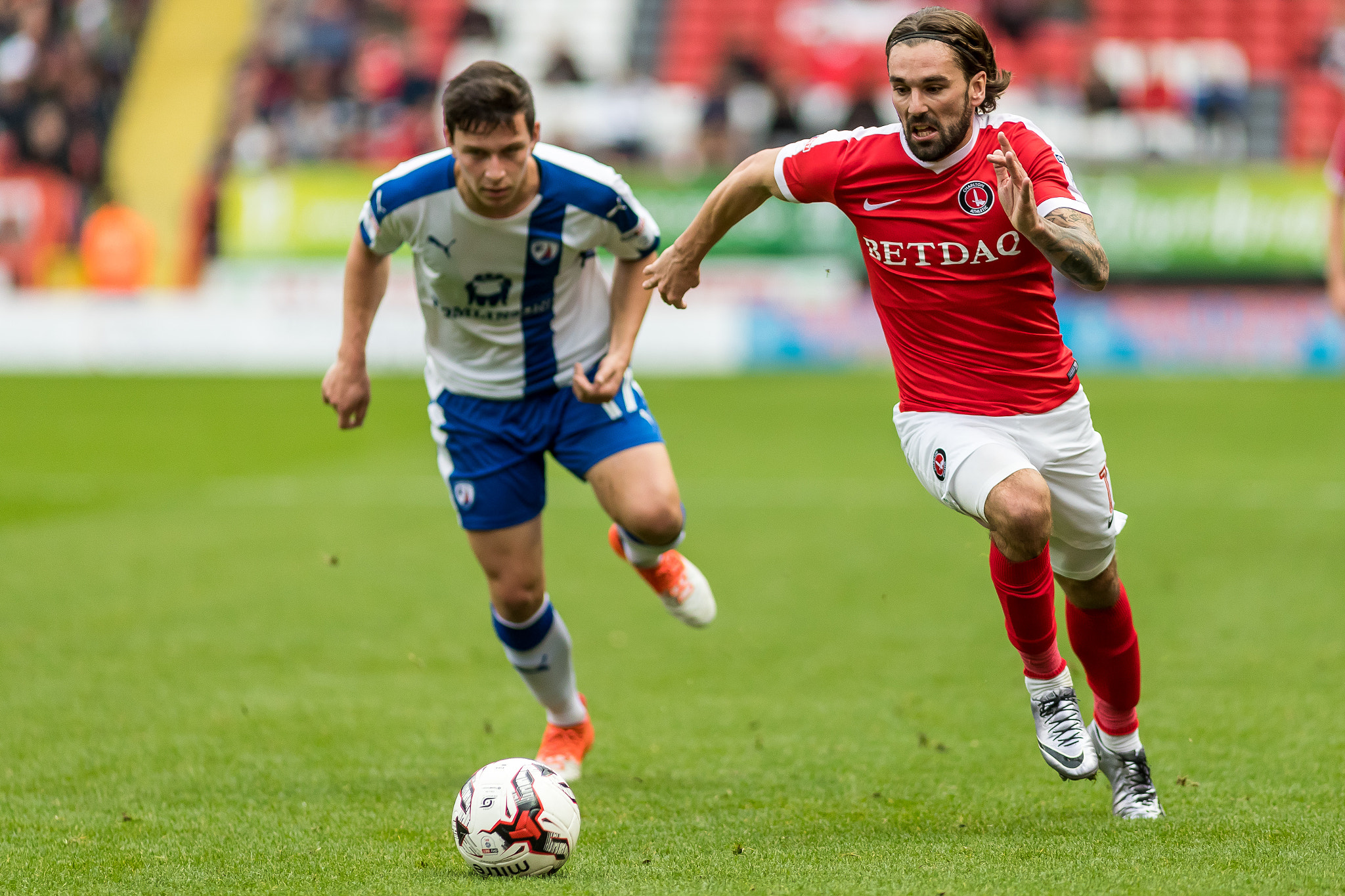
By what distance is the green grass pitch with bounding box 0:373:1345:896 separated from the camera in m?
3.88

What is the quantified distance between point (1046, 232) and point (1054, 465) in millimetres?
737

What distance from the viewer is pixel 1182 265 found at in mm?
18281

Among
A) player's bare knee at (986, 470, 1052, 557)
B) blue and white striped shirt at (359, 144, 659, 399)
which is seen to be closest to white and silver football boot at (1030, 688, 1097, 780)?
player's bare knee at (986, 470, 1052, 557)

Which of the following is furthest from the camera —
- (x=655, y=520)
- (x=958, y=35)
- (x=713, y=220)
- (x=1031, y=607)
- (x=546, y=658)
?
(x=546, y=658)

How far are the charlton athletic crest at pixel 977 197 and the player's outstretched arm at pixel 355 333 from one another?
72.9 inches

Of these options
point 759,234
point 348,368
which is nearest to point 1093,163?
point 759,234

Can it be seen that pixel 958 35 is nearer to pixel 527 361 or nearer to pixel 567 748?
pixel 527 361

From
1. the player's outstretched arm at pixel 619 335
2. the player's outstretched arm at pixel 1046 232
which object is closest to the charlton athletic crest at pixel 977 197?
the player's outstretched arm at pixel 1046 232

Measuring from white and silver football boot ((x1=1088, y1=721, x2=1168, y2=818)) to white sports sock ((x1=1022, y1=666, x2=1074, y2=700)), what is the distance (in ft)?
0.52

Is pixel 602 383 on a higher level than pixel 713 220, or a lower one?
lower

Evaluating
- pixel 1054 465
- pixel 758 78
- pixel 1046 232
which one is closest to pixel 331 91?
pixel 758 78

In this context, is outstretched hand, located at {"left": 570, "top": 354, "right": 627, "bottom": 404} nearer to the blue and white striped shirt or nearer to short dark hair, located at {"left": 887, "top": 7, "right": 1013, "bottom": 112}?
the blue and white striped shirt

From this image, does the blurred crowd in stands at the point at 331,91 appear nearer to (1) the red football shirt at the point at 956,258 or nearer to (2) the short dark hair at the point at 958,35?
(1) the red football shirt at the point at 956,258

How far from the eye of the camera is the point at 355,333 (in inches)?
197
